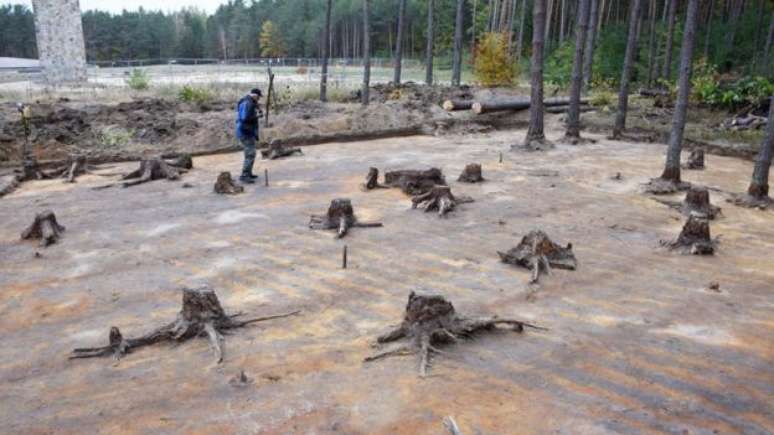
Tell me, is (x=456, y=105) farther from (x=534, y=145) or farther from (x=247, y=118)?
(x=247, y=118)

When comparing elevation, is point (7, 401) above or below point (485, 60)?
below

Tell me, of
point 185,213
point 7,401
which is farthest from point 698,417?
point 185,213

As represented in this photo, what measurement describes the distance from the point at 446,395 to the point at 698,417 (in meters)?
1.82

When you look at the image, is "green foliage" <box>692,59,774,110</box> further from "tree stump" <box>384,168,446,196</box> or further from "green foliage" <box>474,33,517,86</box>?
"tree stump" <box>384,168,446,196</box>

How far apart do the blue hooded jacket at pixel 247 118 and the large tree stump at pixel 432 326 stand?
26.3ft

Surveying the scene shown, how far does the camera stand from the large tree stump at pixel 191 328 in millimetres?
5703

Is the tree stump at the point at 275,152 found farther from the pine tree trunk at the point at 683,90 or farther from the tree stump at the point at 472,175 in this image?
the pine tree trunk at the point at 683,90

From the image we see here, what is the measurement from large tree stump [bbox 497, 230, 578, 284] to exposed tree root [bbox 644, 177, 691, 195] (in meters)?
4.84

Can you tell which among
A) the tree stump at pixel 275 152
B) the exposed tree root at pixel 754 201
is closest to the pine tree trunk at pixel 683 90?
the exposed tree root at pixel 754 201

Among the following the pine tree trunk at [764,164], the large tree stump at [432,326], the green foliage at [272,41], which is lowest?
the large tree stump at [432,326]

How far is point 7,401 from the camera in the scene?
16.3ft

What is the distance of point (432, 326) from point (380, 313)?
0.97 meters

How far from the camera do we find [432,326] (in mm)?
5738

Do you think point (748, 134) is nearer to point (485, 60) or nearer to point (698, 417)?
point (485, 60)
